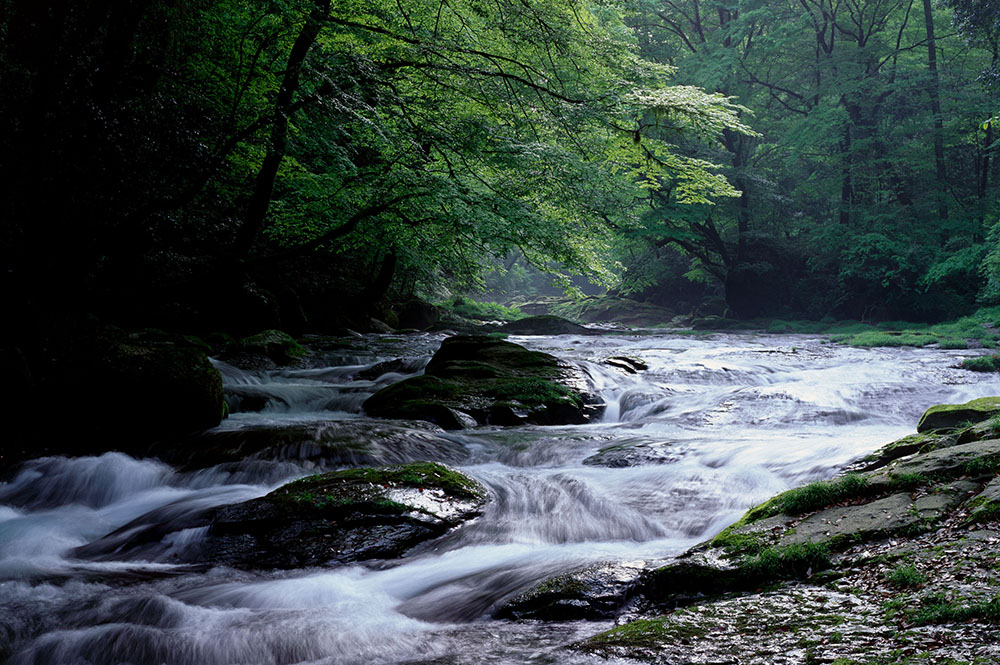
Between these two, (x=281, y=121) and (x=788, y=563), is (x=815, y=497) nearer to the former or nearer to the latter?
(x=788, y=563)

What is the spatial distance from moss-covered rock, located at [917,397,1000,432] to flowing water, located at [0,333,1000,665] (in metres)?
0.59

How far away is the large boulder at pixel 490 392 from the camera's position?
8.24 m

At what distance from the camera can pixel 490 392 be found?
29.4 feet

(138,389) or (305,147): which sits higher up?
(305,147)

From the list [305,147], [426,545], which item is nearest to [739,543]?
[426,545]

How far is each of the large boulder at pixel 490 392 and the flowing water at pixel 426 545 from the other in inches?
18.8

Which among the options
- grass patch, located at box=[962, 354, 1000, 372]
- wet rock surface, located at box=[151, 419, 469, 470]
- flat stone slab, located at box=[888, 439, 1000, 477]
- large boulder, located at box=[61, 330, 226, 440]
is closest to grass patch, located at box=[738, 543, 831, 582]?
flat stone slab, located at box=[888, 439, 1000, 477]

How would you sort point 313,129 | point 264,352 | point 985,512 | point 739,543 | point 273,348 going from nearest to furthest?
1. point 985,512
2. point 739,543
3. point 313,129
4. point 264,352
5. point 273,348

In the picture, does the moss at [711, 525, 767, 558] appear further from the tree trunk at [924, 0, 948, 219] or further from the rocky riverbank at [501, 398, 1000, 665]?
the tree trunk at [924, 0, 948, 219]

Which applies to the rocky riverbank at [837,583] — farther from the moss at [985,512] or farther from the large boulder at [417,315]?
the large boulder at [417,315]

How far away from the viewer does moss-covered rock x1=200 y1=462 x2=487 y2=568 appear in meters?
4.29

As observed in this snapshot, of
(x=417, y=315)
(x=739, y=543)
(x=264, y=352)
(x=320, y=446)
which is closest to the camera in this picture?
(x=739, y=543)

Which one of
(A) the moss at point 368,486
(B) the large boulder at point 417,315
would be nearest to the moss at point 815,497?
(A) the moss at point 368,486

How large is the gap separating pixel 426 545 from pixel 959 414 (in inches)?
182
